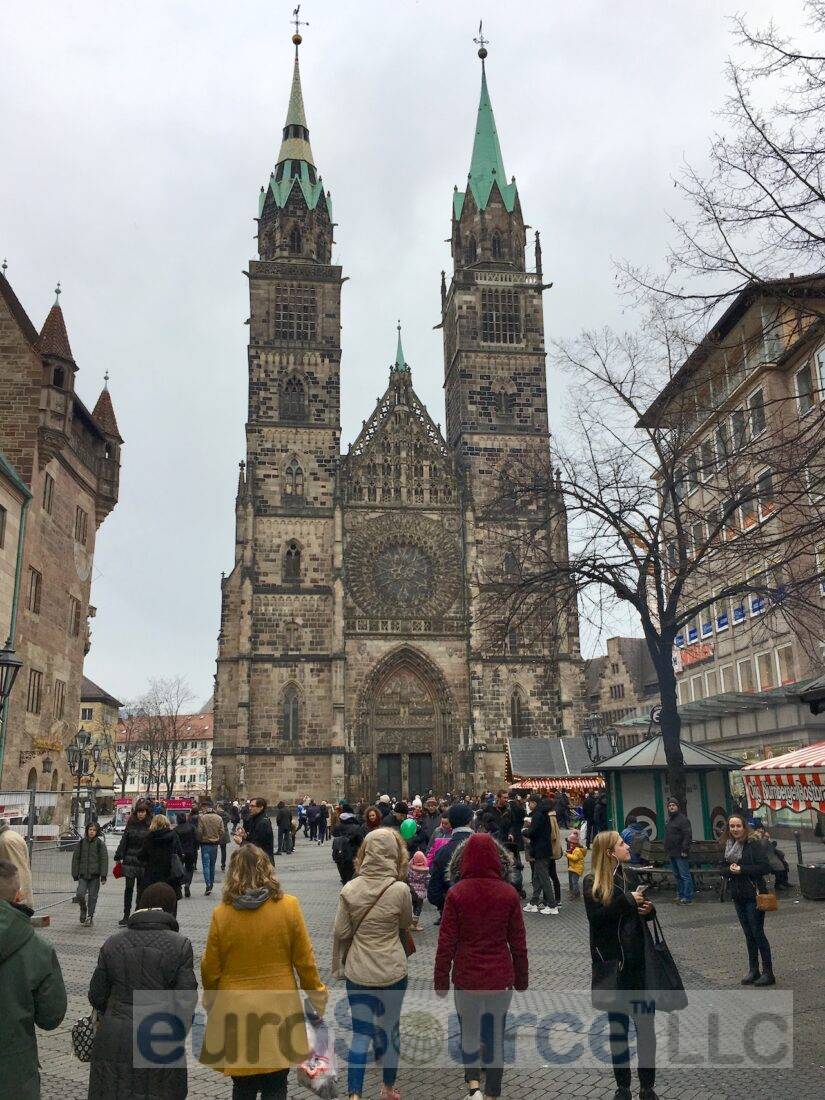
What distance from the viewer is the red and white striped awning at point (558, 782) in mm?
36812

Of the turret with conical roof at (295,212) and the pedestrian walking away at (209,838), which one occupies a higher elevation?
the turret with conical roof at (295,212)

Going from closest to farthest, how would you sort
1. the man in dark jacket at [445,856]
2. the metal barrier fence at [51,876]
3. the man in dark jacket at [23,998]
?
the man in dark jacket at [23,998], the man in dark jacket at [445,856], the metal barrier fence at [51,876]

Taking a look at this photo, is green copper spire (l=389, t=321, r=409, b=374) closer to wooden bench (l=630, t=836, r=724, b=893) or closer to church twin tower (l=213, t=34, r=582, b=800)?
church twin tower (l=213, t=34, r=582, b=800)

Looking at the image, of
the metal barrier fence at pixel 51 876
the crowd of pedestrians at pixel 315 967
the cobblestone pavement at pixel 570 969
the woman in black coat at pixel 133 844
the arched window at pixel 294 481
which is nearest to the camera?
the crowd of pedestrians at pixel 315 967

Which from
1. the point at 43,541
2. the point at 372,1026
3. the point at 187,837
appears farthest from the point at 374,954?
the point at 43,541

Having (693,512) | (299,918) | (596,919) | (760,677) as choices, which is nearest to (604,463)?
(693,512)

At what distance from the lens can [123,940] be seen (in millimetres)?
4566

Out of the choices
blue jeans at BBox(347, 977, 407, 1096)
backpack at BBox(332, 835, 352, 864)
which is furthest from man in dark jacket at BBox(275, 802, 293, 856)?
blue jeans at BBox(347, 977, 407, 1096)

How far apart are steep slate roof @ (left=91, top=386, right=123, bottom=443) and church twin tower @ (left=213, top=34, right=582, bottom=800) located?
11.4m

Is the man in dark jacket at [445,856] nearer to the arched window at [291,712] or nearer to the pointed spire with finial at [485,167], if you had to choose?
the arched window at [291,712]

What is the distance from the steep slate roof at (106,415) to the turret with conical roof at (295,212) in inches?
745

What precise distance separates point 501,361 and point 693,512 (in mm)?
36868

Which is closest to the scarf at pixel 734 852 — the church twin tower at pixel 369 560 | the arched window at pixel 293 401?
the church twin tower at pixel 369 560

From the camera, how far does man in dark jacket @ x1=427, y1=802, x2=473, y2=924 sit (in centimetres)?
891
